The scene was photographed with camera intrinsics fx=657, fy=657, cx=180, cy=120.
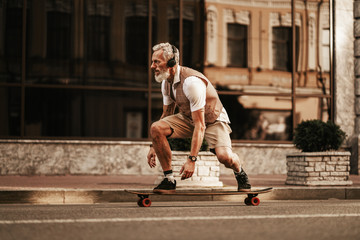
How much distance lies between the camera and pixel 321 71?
16.5 metres

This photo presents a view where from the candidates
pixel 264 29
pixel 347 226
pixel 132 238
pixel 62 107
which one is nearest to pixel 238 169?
pixel 347 226

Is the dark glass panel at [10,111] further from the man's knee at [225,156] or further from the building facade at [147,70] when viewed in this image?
the man's knee at [225,156]

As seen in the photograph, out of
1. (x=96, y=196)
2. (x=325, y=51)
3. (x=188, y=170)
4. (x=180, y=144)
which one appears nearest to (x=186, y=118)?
(x=188, y=170)

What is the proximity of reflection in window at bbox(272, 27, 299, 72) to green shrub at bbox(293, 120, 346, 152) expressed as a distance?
519 cm

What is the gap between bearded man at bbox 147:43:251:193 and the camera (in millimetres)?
6875

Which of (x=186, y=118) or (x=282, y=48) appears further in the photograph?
(x=282, y=48)

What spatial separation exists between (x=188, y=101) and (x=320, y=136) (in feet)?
14.9

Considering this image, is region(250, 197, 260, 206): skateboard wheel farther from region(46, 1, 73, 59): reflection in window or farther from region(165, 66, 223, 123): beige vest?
region(46, 1, 73, 59): reflection in window

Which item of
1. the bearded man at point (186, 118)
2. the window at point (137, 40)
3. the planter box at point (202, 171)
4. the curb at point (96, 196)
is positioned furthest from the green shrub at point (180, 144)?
the window at point (137, 40)

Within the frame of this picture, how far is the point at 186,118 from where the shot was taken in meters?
7.24

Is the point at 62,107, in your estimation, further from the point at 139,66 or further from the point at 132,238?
the point at 132,238

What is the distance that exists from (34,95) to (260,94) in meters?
5.34

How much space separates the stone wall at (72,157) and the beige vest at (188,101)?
782cm

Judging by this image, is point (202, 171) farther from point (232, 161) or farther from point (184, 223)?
point (184, 223)
